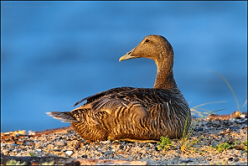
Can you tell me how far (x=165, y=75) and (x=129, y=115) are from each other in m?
1.75

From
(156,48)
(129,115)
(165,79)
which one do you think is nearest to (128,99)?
(129,115)

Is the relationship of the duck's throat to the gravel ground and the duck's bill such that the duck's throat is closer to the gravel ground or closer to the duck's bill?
the duck's bill

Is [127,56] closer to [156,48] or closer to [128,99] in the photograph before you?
[156,48]

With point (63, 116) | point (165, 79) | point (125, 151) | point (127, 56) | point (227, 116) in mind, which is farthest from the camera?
point (227, 116)

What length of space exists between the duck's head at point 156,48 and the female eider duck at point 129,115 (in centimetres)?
95

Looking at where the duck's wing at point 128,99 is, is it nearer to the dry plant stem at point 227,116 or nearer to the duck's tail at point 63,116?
the duck's tail at point 63,116

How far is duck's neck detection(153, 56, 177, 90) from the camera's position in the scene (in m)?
7.49

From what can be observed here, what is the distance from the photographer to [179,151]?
19.8 feet

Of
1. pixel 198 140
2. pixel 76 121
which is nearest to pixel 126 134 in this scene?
pixel 76 121

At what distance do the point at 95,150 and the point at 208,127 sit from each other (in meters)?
3.40

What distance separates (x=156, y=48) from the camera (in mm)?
7582

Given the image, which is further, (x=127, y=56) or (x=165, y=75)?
(x=127, y=56)

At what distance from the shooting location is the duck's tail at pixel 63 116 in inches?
252

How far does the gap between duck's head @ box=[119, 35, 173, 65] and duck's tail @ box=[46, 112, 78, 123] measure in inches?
86.7
